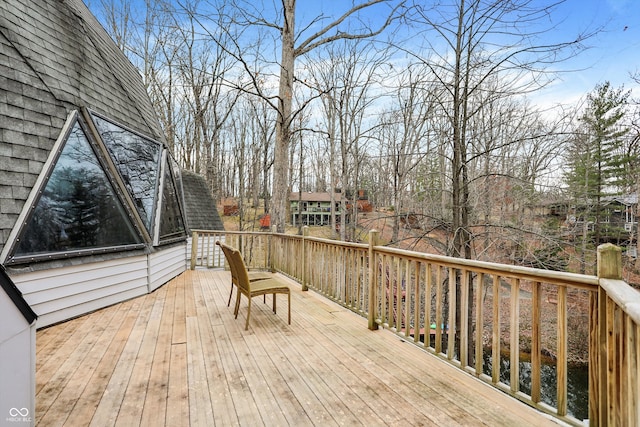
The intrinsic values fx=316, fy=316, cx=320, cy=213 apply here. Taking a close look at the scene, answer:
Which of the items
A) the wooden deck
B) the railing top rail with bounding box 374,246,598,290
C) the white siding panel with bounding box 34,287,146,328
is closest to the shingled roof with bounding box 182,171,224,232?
the white siding panel with bounding box 34,287,146,328

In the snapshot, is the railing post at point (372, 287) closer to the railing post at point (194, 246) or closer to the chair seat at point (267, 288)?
the chair seat at point (267, 288)

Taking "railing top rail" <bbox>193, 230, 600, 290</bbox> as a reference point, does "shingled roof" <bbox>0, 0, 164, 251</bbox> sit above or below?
above

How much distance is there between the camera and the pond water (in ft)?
26.8

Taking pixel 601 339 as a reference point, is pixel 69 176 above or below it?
above

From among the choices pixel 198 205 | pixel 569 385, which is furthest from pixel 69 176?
pixel 569 385

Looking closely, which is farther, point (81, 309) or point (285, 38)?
point (285, 38)

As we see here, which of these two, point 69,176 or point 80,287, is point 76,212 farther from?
point 80,287

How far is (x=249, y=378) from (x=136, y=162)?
4.76 metres

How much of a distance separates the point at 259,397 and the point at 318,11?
8608mm

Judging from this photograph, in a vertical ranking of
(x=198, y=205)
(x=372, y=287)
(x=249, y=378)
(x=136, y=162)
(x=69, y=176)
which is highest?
(x=136, y=162)

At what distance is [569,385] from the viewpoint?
8883 mm

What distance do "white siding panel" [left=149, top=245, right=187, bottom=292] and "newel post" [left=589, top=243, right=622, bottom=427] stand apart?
19.0 feet

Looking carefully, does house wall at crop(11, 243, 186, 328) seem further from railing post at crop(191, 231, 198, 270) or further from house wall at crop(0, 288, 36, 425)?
house wall at crop(0, 288, 36, 425)

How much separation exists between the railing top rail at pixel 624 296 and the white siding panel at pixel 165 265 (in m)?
5.88
